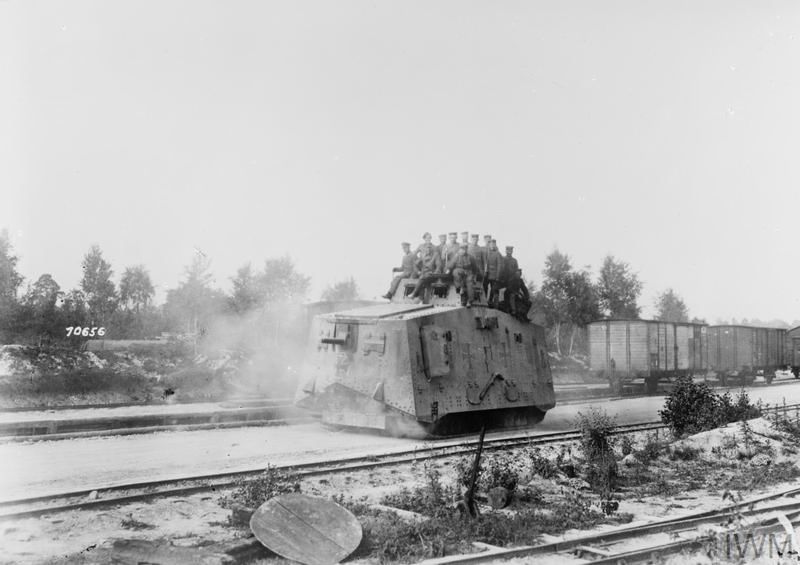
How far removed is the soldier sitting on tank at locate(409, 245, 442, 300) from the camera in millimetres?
15547

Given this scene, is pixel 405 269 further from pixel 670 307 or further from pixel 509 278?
pixel 670 307

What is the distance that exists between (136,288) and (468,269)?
25.8 meters

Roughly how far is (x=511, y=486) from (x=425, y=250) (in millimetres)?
7758

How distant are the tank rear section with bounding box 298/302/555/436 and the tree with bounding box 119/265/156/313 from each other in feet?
77.0

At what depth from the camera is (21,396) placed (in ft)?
65.4

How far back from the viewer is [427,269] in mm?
15656

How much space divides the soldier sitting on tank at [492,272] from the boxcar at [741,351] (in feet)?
66.3

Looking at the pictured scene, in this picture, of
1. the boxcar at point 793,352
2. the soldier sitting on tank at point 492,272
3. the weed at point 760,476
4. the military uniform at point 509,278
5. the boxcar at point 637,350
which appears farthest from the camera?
the boxcar at point 793,352

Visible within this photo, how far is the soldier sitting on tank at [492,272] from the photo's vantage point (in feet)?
52.4

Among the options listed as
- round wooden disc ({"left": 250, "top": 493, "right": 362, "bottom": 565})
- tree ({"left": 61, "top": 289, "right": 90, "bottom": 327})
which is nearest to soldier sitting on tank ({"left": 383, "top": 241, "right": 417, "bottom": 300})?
round wooden disc ({"left": 250, "top": 493, "right": 362, "bottom": 565})

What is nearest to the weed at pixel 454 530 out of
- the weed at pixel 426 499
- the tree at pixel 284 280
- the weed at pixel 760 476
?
the weed at pixel 426 499

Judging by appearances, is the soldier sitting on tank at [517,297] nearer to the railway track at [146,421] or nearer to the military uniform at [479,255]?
the military uniform at [479,255]

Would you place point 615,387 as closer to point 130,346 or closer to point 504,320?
point 504,320

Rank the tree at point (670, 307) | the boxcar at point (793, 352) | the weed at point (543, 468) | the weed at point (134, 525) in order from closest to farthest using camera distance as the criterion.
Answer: the weed at point (134, 525) → the weed at point (543, 468) → the boxcar at point (793, 352) → the tree at point (670, 307)
